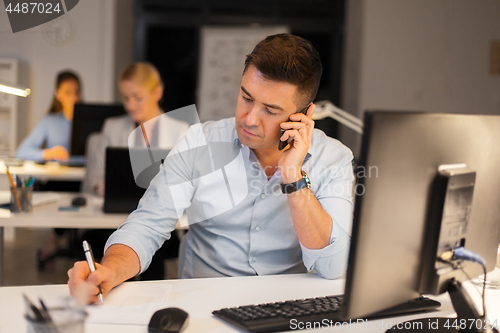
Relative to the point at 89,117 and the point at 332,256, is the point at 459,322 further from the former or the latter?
the point at 89,117

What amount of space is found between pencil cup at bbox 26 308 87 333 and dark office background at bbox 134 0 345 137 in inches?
185

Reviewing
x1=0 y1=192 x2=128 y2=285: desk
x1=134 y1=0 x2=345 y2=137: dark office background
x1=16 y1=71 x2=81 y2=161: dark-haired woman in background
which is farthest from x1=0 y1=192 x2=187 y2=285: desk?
x1=134 y1=0 x2=345 y2=137: dark office background

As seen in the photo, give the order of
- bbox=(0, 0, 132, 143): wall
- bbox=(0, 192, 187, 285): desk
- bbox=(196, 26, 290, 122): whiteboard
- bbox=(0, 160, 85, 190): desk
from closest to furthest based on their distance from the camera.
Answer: bbox=(0, 192, 187, 285): desk < bbox=(0, 160, 85, 190): desk < bbox=(0, 0, 132, 143): wall < bbox=(196, 26, 290, 122): whiteboard

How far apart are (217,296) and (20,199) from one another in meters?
1.25

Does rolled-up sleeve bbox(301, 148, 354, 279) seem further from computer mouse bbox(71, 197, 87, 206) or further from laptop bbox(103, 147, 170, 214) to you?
computer mouse bbox(71, 197, 87, 206)

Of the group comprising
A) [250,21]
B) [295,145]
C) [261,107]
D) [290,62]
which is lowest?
[295,145]

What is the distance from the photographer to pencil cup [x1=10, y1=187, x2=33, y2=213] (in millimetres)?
1868

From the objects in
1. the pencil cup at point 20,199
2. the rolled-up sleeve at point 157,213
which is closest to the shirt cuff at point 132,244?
the rolled-up sleeve at point 157,213

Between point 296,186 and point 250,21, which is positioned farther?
point 250,21

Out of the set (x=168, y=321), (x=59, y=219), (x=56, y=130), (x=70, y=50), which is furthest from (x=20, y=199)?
(x=70, y=50)

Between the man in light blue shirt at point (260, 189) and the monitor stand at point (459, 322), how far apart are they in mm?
315

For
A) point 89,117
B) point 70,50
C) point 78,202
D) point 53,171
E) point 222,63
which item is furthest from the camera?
point 222,63

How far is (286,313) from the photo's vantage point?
0.85m

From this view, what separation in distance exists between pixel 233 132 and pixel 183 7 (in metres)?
4.27
